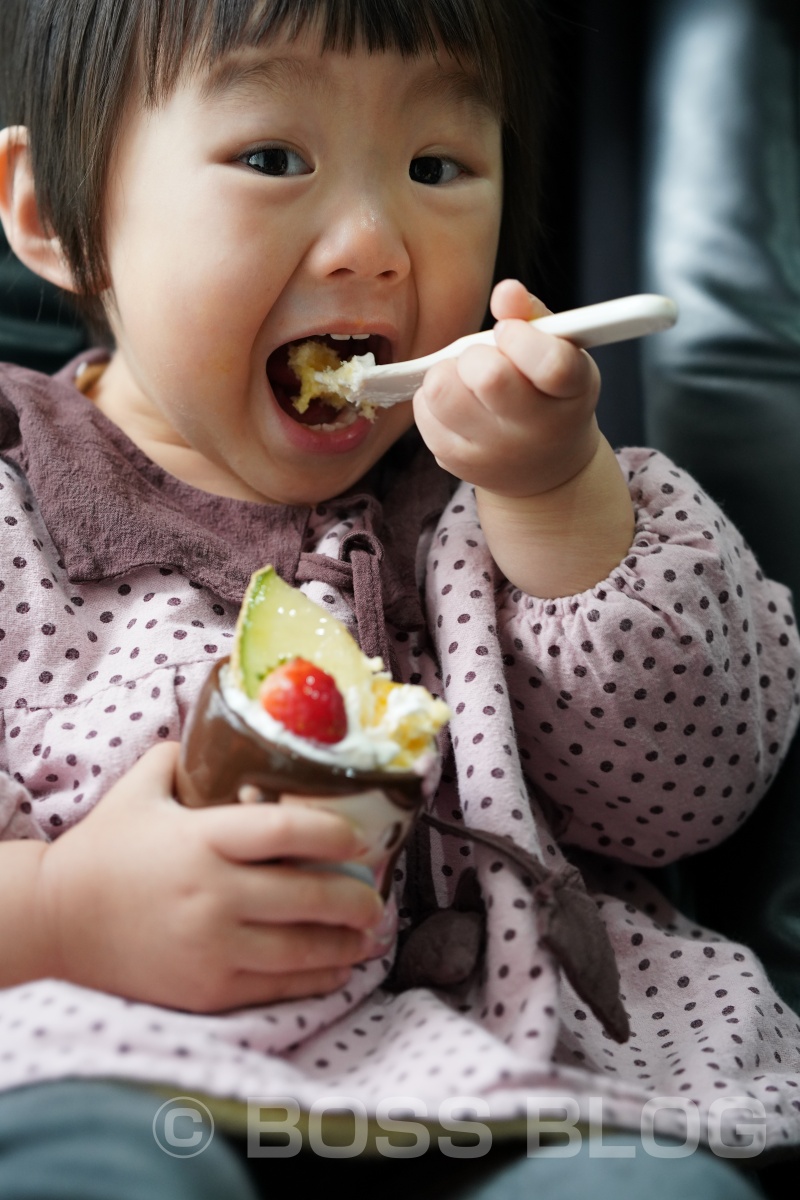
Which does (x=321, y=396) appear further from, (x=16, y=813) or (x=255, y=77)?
(x=16, y=813)

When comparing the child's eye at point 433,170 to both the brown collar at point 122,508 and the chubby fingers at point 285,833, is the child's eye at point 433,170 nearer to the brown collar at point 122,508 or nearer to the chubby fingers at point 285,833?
the brown collar at point 122,508

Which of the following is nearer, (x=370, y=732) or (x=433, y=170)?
(x=370, y=732)

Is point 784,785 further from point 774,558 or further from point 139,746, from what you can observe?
point 139,746

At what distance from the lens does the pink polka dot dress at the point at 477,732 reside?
712 millimetres

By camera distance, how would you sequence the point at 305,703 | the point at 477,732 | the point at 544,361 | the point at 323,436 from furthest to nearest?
the point at 323,436 < the point at 477,732 < the point at 544,361 < the point at 305,703

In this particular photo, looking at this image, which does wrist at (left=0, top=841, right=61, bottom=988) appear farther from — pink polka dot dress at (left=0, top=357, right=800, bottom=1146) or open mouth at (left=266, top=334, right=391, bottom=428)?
open mouth at (left=266, top=334, right=391, bottom=428)

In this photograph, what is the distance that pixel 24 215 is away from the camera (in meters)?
1.05

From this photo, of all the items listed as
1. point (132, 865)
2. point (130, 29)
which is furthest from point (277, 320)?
point (132, 865)

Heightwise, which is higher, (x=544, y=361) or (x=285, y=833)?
(x=544, y=361)

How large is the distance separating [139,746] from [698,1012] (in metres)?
0.43

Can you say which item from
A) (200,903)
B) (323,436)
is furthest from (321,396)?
(200,903)

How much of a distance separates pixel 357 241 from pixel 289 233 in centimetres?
5

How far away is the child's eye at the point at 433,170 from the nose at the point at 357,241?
7 centimetres

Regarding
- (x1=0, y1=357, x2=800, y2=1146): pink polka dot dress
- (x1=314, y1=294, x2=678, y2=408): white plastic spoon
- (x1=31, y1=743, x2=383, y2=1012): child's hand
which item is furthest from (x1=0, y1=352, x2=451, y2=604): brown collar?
(x1=31, y1=743, x2=383, y2=1012): child's hand
